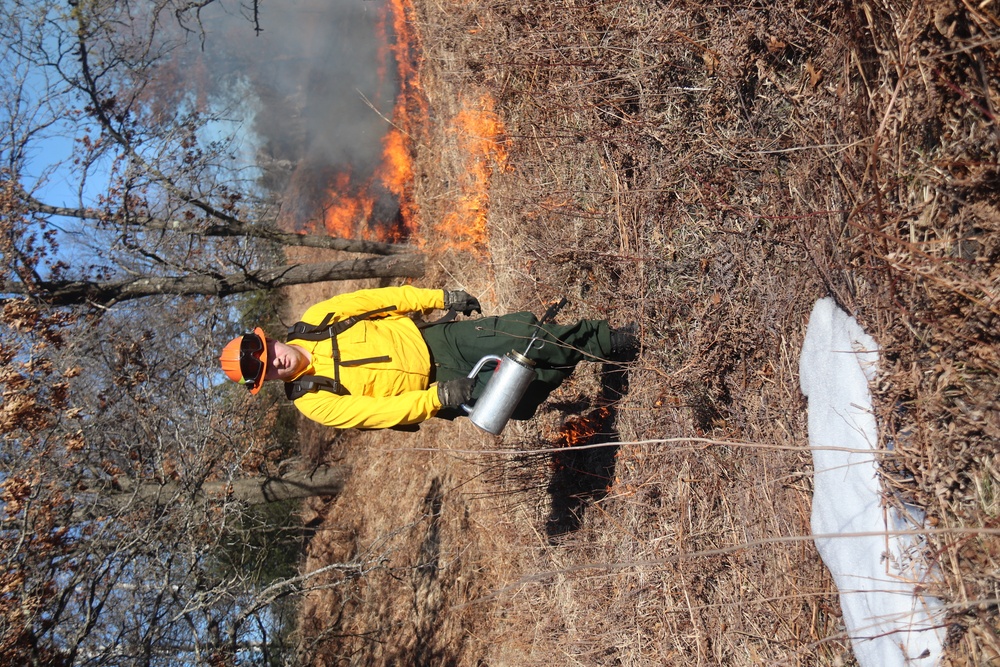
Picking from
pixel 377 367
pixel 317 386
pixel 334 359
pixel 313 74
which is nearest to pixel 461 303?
pixel 377 367

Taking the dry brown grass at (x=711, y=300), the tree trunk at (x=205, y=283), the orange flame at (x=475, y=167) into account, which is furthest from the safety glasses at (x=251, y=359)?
the tree trunk at (x=205, y=283)

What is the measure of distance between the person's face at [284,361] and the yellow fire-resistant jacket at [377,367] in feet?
0.27

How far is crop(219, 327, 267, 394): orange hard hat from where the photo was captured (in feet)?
14.4

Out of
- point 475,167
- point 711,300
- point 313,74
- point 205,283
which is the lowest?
point 711,300

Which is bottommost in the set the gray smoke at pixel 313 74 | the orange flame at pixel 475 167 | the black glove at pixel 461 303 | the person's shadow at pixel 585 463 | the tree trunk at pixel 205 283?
the person's shadow at pixel 585 463

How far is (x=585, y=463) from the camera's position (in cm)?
586

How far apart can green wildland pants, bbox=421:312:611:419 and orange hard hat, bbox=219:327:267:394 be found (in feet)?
3.75

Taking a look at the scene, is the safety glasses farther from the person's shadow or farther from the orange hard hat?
the person's shadow

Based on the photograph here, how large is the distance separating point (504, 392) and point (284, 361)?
1463 millimetres

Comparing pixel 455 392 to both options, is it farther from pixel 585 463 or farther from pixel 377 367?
pixel 585 463

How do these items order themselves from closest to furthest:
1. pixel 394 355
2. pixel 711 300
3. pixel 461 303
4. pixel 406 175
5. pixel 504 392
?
pixel 504 392 → pixel 711 300 → pixel 394 355 → pixel 461 303 → pixel 406 175

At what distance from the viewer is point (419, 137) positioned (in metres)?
10.5

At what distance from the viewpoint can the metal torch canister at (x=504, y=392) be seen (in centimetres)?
410

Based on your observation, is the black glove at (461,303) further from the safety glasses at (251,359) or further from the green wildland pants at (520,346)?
the safety glasses at (251,359)
